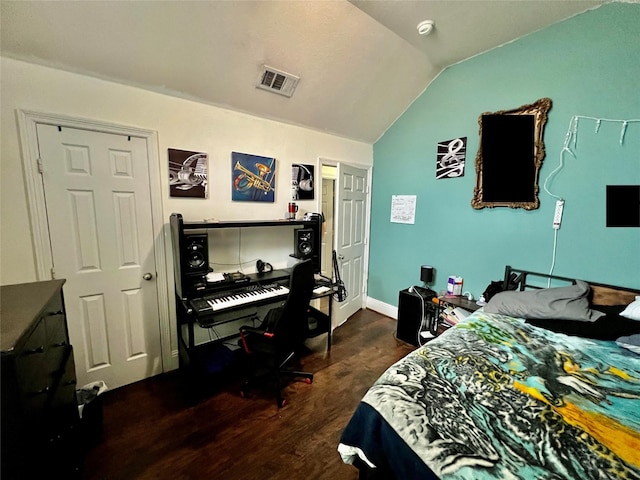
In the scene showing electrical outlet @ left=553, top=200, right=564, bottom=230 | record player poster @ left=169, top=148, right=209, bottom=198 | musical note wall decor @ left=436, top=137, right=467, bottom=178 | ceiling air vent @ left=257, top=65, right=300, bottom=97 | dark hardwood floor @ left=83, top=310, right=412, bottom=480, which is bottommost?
dark hardwood floor @ left=83, top=310, right=412, bottom=480

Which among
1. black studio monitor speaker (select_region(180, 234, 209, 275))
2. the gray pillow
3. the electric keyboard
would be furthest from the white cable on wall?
black studio monitor speaker (select_region(180, 234, 209, 275))

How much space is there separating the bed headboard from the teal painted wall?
0.06m

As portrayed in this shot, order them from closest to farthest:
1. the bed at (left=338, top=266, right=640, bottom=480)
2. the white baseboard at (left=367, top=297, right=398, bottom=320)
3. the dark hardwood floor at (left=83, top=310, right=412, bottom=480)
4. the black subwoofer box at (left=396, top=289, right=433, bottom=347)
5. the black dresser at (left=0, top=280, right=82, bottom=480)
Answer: the black dresser at (left=0, top=280, right=82, bottom=480) < the bed at (left=338, top=266, right=640, bottom=480) < the dark hardwood floor at (left=83, top=310, right=412, bottom=480) < the black subwoofer box at (left=396, top=289, right=433, bottom=347) < the white baseboard at (left=367, top=297, right=398, bottom=320)

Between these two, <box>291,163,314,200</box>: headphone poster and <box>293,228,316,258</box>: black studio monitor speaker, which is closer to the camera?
<box>293,228,316,258</box>: black studio monitor speaker

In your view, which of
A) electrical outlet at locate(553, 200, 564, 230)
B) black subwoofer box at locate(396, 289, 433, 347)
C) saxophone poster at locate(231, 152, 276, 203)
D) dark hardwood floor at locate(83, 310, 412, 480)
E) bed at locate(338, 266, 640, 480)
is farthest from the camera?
black subwoofer box at locate(396, 289, 433, 347)

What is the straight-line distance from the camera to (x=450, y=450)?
0.86 metres

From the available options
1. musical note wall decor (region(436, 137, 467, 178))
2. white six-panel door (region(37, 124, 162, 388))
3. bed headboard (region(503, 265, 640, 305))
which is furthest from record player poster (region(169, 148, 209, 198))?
bed headboard (region(503, 265, 640, 305))

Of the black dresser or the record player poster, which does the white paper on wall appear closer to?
the record player poster

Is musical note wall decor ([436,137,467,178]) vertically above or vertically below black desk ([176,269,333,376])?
above

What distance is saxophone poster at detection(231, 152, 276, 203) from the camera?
2.46 meters

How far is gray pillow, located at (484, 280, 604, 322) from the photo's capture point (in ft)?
5.89

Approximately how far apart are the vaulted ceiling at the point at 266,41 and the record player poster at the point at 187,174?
1.60 ft

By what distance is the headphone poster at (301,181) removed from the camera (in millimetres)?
2857

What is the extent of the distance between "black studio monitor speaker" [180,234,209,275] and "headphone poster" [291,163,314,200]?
1.15m
